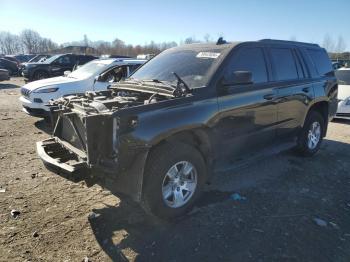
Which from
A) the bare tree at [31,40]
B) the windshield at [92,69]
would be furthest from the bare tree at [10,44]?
the windshield at [92,69]

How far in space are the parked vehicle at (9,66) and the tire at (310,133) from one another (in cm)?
2877

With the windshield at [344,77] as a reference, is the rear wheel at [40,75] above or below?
below

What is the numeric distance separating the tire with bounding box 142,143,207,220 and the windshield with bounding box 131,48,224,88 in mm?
956

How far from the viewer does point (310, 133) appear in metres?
6.53

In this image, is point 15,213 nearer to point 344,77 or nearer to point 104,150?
point 104,150

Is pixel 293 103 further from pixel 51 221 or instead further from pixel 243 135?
pixel 51 221

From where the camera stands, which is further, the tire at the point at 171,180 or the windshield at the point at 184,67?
the windshield at the point at 184,67

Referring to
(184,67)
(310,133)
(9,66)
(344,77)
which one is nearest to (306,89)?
(310,133)

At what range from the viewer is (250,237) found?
3764 mm

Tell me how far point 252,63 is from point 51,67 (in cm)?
1617

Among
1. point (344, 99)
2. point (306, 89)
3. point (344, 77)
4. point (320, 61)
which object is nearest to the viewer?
point (306, 89)

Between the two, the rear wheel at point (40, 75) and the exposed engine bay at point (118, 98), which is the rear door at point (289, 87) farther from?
the rear wheel at point (40, 75)

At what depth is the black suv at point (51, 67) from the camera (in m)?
18.4

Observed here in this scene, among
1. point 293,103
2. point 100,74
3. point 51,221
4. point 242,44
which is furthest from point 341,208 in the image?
point 100,74
